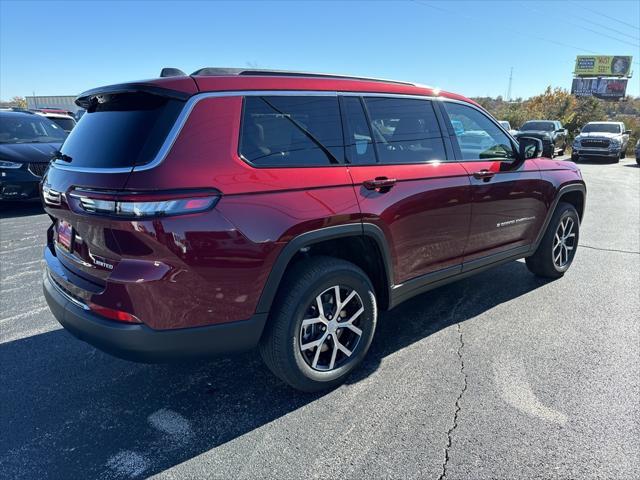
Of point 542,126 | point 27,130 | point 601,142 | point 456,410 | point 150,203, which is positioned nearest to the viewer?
point 150,203

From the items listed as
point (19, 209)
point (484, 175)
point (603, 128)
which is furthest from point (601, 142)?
point (19, 209)

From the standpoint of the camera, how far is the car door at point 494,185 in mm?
3650

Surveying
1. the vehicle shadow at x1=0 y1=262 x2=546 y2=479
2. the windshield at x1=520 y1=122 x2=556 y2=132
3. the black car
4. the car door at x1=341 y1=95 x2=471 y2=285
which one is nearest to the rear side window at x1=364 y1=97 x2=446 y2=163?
the car door at x1=341 y1=95 x2=471 y2=285

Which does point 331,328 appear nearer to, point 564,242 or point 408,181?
point 408,181

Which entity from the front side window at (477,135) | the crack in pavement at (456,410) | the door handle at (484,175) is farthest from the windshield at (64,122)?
the crack in pavement at (456,410)

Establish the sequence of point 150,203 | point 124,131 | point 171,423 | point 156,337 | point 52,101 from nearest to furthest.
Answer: point 150,203 → point 156,337 → point 124,131 → point 171,423 → point 52,101

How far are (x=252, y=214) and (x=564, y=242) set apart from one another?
13.0 ft

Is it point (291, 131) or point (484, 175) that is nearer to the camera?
point (291, 131)

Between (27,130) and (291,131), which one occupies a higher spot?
(291,131)

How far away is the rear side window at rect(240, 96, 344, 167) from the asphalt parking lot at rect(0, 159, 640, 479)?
1.48 m

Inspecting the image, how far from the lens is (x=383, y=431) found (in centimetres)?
246

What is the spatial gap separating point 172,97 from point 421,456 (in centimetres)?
225

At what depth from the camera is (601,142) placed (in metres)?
20.1

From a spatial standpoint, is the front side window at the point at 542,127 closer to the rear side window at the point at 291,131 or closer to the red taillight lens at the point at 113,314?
the rear side window at the point at 291,131
